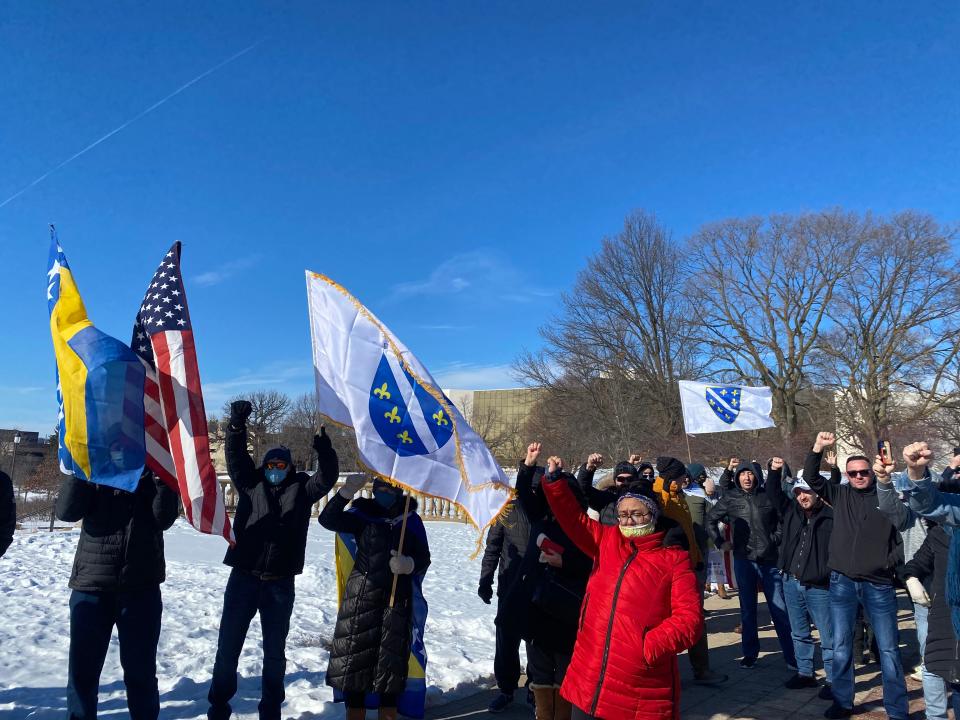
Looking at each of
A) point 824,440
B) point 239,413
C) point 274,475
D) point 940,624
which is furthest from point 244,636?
point 940,624

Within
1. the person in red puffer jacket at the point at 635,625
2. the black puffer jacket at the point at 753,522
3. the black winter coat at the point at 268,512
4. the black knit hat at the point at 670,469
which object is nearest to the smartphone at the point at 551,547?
the person in red puffer jacket at the point at 635,625

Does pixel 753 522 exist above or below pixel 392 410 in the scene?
below

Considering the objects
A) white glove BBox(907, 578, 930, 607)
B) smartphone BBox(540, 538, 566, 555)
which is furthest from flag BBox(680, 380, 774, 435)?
smartphone BBox(540, 538, 566, 555)

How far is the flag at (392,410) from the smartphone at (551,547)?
2.00ft

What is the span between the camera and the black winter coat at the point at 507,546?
5.80 metres

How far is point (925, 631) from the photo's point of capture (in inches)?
194

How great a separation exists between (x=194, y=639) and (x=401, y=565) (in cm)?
295

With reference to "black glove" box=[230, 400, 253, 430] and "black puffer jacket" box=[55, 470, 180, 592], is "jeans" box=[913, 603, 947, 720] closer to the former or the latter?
"black glove" box=[230, 400, 253, 430]

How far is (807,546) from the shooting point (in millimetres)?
5996

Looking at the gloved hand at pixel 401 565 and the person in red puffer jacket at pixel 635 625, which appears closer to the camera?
the person in red puffer jacket at pixel 635 625

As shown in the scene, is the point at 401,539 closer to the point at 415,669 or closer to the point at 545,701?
the point at 415,669

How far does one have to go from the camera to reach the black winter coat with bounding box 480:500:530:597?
5.80 meters

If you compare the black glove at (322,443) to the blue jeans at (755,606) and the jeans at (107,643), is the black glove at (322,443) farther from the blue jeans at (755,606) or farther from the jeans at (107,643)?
the blue jeans at (755,606)

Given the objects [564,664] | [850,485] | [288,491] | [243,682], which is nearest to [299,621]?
[243,682]
